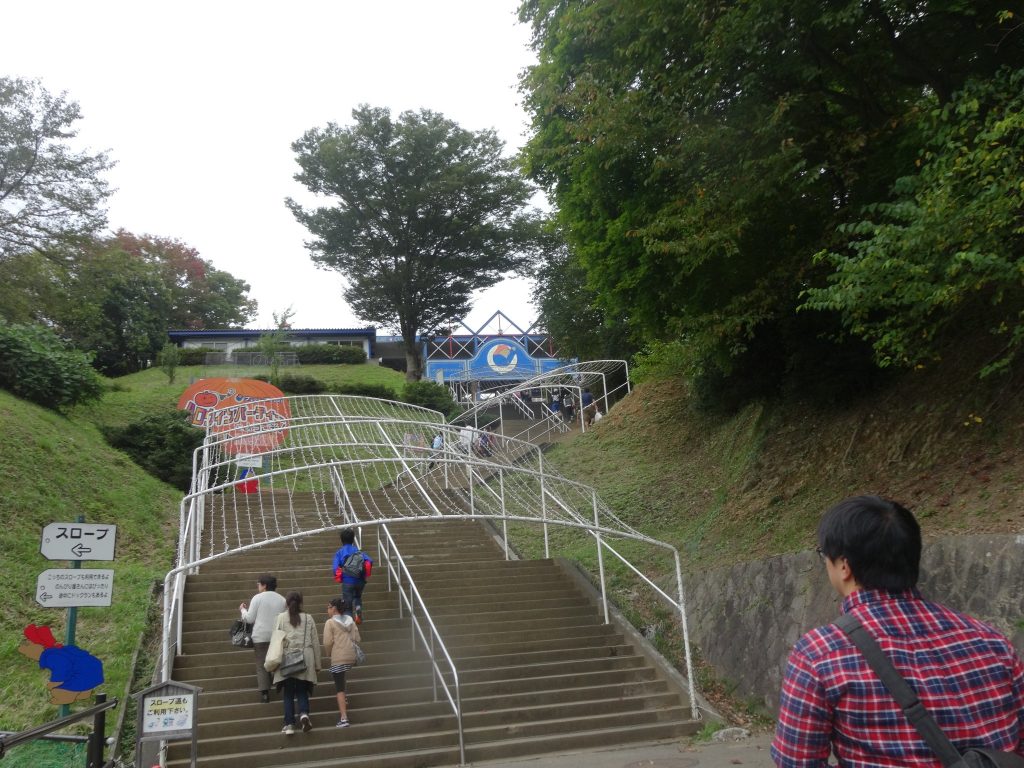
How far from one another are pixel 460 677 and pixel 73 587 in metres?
4.59

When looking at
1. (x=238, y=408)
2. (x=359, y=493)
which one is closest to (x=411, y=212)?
(x=238, y=408)

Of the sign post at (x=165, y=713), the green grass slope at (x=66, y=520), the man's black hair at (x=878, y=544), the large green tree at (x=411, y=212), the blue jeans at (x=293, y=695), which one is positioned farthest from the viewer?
the large green tree at (x=411, y=212)

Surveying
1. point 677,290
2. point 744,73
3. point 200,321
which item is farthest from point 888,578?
point 200,321

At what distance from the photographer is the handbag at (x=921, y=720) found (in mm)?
1794

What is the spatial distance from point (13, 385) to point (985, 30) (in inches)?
770

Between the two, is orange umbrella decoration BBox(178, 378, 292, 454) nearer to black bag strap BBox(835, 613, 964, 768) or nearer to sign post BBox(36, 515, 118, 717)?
sign post BBox(36, 515, 118, 717)

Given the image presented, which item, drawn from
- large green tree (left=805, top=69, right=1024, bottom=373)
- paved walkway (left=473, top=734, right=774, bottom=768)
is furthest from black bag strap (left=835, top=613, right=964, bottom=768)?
paved walkway (left=473, top=734, right=774, bottom=768)

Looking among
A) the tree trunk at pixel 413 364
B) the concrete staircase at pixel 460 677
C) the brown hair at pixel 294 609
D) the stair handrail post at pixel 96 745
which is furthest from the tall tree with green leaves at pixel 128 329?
the stair handrail post at pixel 96 745

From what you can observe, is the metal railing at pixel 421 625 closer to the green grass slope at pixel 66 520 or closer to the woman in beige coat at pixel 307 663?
the woman in beige coat at pixel 307 663

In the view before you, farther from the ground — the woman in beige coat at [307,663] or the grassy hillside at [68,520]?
the grassy hillside at [68,520]

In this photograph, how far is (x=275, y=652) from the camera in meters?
8.09

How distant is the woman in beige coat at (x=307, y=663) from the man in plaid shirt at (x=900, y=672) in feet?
22.8

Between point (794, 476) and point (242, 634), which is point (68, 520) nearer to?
point (242, 634)

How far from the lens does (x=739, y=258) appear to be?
36.4 feet
